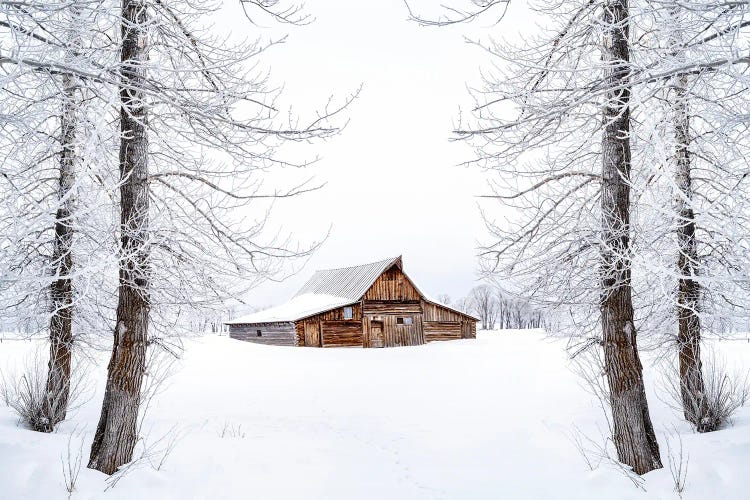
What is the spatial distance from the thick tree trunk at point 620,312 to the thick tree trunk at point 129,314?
19.2ft

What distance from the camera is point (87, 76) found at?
492 centimetres

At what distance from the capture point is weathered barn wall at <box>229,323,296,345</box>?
32781 mm

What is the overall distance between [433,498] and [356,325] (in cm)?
2553

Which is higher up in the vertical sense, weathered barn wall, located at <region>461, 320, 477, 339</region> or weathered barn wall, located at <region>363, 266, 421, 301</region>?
weathered barn wall, located at <region>363, 266, 421, 301</region>

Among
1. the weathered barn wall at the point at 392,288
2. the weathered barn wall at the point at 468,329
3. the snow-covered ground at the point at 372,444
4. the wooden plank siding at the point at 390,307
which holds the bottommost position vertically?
the snow-covered ground at the point at 372,444

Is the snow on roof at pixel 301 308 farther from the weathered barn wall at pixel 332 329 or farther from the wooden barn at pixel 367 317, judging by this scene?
the weathered barn wall at pixel 332 329

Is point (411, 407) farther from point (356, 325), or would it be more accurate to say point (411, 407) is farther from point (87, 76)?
point (356, 325)

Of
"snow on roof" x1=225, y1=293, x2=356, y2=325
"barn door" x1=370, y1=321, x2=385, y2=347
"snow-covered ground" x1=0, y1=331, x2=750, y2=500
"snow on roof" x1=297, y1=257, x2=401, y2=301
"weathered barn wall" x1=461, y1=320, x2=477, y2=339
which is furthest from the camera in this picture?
"weathered barn wall" x1=461, y1=320, x2=477, y2=339

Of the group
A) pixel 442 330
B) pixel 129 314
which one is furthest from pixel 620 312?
pixel 442 330

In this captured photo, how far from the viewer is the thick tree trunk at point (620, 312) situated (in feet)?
23.6

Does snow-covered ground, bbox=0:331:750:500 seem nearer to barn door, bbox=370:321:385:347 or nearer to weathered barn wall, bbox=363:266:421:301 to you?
barn door, bbox=370:321:385:347

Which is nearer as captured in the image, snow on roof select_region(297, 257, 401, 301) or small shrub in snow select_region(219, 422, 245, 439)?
small shrub in snow select_region(219, 422, 245, 439)

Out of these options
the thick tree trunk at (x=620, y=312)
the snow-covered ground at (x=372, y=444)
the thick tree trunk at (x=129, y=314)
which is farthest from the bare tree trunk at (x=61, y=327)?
the thick tree trunk at (x=620, y=312)

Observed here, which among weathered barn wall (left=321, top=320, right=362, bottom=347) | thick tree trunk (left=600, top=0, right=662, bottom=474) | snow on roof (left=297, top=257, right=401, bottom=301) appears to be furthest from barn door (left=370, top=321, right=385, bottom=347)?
thick tree trunk (left=600, top=0, right=662, bottom=474)
